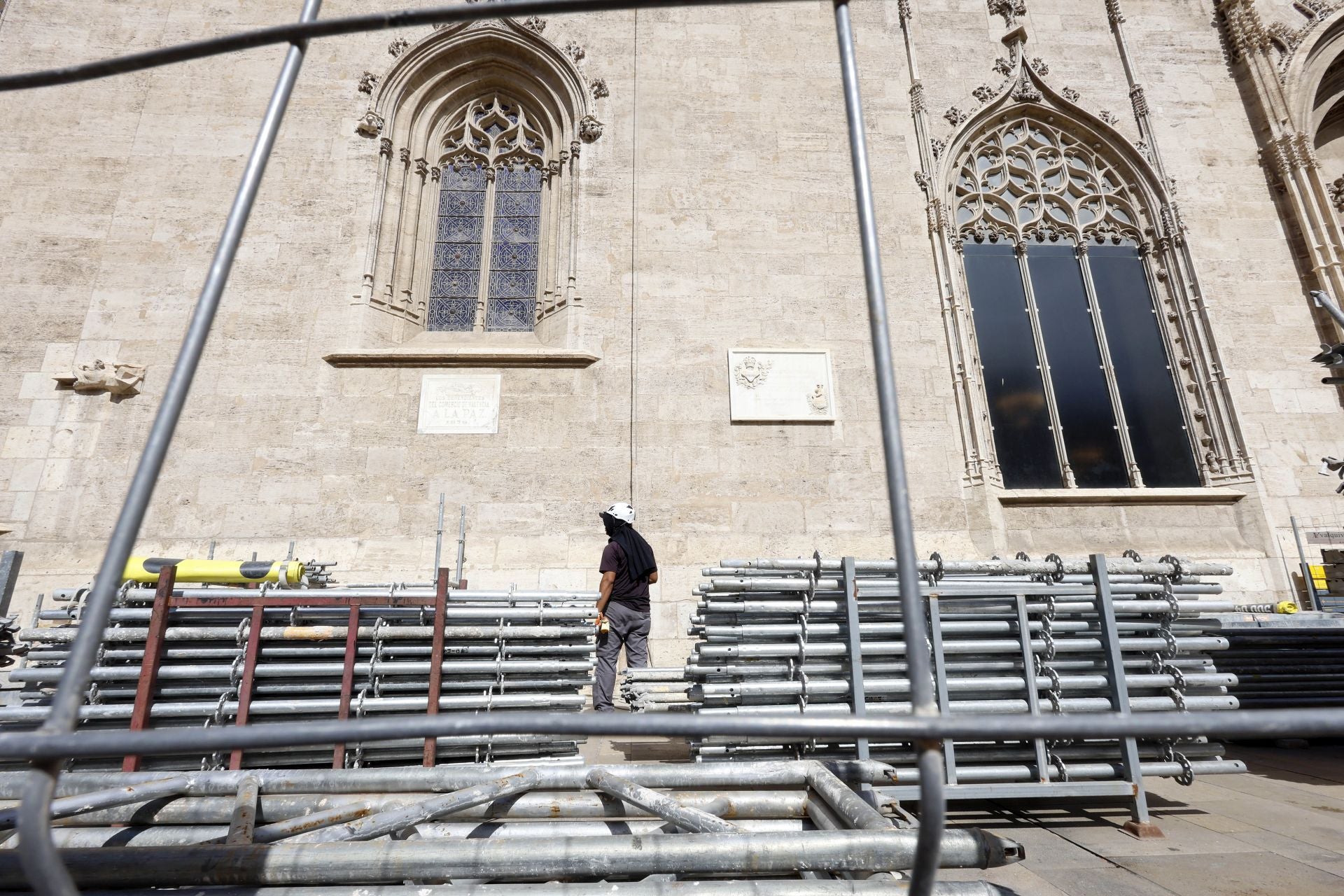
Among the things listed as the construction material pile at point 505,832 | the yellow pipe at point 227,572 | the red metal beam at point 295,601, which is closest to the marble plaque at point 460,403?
the yellow pipe at point 227,572

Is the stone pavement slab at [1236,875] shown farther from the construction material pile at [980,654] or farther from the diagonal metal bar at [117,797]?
the diagonal metal bar at [117,797]

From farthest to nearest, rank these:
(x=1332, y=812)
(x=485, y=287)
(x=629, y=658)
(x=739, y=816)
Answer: (x=485, y=287)
(x=629, y=658)
(x=1332, y=812)
(x=739, y=816)

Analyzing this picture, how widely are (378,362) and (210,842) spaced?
22.1 ft

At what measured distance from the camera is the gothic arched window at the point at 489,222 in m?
9.08

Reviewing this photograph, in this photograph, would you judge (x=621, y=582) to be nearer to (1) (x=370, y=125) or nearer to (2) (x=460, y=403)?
(2) (x=460, y=403)

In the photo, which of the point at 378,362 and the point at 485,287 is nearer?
the point at 378,362

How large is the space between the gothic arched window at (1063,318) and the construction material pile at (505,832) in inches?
302

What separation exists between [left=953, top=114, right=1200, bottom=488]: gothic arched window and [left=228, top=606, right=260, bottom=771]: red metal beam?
8.40 m

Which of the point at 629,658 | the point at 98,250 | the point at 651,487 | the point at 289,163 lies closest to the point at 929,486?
the point at 651,487

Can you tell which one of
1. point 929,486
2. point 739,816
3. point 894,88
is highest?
point 894,88

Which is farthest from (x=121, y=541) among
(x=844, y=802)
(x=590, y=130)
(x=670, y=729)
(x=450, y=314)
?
(x=590, y=130)

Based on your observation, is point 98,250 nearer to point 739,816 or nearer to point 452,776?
point 452,776

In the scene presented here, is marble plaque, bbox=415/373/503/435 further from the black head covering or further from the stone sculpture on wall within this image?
the stone sculpture on wall

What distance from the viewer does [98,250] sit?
812cm
